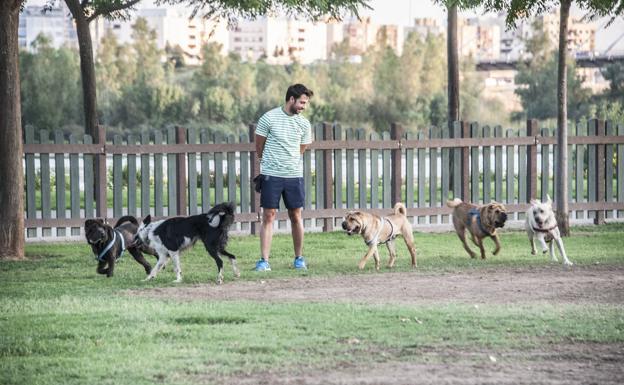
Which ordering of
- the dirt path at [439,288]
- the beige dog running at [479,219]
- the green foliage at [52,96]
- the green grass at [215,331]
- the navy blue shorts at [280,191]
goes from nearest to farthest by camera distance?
the green grass at [215,331]
the dirt path at [439,288]
the navy blue shorts at [280,191]
the beige dog running at [479,219]
the green foliage at [52,96]

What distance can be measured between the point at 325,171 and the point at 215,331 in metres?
9.54

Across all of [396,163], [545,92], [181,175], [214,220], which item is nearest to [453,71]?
[396,163]

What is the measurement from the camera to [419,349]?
27.9ft

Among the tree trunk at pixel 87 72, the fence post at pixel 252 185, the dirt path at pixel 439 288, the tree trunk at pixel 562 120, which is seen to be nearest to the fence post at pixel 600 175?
the tree trunk at pixel 562 120

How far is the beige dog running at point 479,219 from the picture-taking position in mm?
14305

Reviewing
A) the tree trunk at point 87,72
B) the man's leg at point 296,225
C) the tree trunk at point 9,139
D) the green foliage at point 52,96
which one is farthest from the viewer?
the green foliage at point 52,96

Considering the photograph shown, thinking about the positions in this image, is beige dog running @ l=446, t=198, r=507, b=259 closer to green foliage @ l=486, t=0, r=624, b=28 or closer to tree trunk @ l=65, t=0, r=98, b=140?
green foliage @ l=486, t=0, r=624, b=28

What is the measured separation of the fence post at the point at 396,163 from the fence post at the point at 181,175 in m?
3.32


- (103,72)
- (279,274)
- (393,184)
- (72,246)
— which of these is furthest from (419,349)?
(103,72)

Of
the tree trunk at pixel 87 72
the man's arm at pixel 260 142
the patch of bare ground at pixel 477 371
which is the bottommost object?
the patch of bare ground at pixel 477 371

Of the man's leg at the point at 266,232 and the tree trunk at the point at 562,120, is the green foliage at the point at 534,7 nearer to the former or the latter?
the tree trunk at the point at 562,120

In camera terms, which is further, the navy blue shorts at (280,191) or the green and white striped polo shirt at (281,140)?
the navy blue shorts at (280,191)

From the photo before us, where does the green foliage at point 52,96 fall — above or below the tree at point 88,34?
above

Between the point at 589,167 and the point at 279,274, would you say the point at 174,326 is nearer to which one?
the point at 279,274
